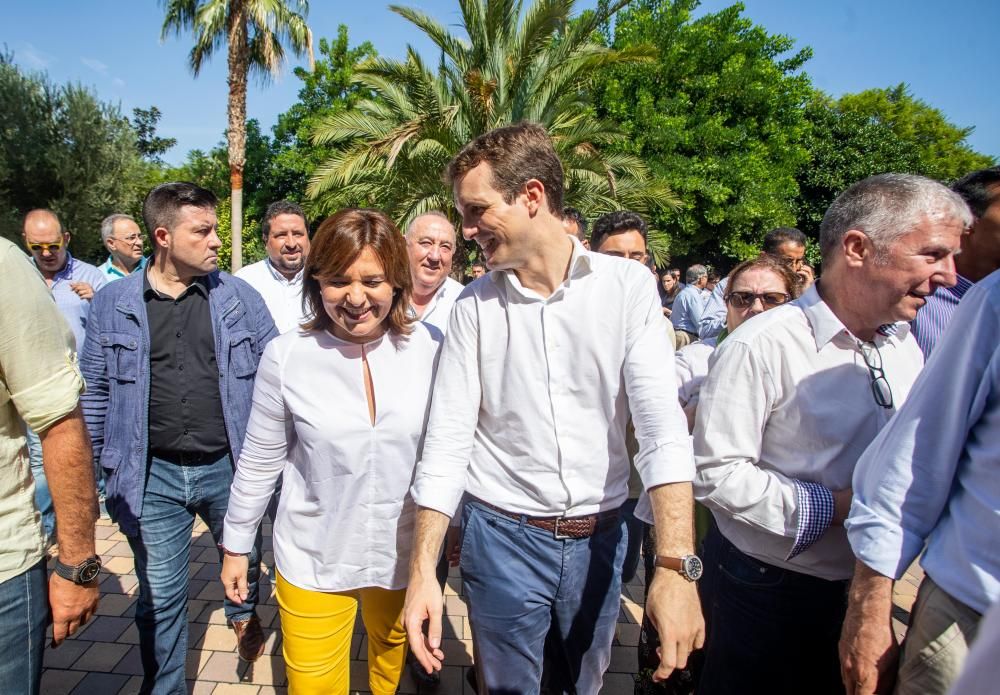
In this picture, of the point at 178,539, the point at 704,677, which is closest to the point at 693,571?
the point at 704,677

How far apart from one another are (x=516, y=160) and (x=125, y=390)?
1.92 m

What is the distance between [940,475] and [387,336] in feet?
5.45

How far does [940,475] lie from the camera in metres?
1.34

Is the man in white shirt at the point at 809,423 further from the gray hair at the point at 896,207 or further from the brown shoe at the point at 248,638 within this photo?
the brown shoe at the point at 248,638

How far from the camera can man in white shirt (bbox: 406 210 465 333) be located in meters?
3.44

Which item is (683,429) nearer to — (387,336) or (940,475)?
(940,475)

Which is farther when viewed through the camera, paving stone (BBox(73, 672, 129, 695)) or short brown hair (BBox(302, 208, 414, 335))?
paving stone (BBox(73, 672, 129, 695))

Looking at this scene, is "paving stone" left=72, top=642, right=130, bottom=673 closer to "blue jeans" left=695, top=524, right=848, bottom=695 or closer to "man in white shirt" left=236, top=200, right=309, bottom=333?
"man in white shirt" left=236, top=200, right=309, bottom=333

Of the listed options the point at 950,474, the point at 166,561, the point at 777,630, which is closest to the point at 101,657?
the point at 166,561

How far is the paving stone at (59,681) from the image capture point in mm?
2697

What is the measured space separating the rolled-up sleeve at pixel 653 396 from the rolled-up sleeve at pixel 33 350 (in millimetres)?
1584

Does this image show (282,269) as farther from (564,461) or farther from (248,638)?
(564,461)

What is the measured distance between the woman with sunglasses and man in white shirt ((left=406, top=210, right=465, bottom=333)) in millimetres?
1420

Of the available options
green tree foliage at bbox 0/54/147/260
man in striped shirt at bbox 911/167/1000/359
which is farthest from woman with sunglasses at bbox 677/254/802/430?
green tree foliage at bbox 0/54/147/260
